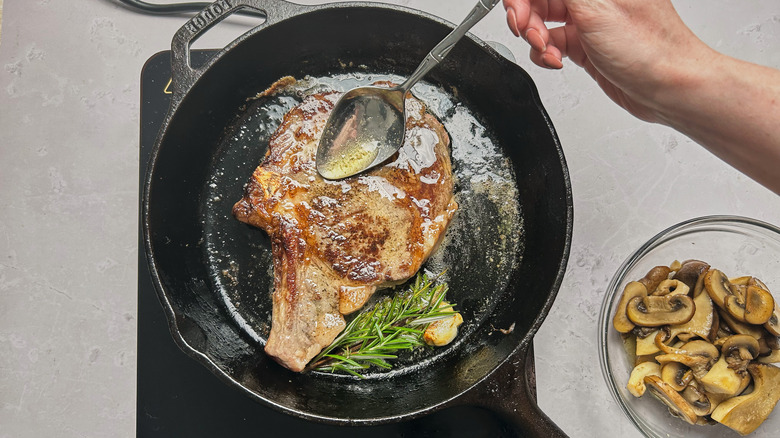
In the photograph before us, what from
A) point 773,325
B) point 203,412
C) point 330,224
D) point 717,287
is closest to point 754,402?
point 773,325

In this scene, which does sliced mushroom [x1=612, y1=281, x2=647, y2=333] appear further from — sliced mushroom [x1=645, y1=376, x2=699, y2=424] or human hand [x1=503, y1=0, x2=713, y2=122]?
human hand [x1=503, y1=0, x2=713, y2=122]

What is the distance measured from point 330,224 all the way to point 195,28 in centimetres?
76

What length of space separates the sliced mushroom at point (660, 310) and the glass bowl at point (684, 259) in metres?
0.07

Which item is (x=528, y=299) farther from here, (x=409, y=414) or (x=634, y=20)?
(x=634, y=20)

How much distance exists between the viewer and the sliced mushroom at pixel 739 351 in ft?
5.72

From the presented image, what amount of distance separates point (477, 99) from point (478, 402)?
1113 mm

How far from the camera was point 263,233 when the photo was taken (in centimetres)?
206

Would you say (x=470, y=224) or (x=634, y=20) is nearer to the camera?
(x=634, y=20)

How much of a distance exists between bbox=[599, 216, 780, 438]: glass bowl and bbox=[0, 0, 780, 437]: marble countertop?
0.47ft

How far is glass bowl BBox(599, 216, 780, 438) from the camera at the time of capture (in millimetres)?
1879

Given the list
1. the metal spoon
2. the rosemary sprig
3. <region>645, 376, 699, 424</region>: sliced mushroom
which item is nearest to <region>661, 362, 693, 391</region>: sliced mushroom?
<region>645, 376, 699, 424</region>: sliced mushroom

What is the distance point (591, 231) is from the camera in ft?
6.98

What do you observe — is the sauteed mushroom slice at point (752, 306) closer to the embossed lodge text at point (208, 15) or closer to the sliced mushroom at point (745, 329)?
the sliced mushroom at point (745, 329)

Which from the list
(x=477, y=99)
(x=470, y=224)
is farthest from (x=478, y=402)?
(x=477, y=99)
